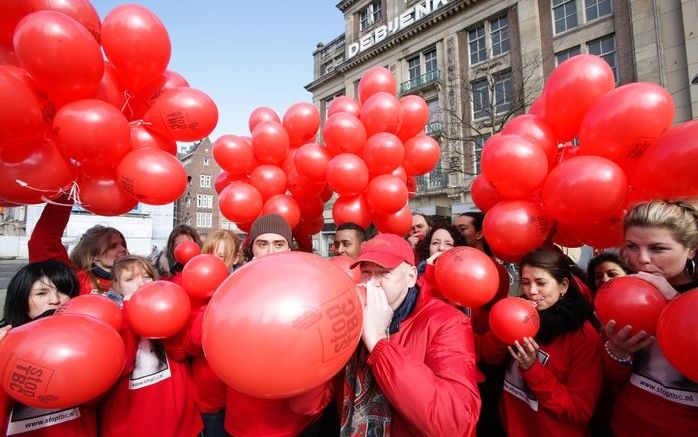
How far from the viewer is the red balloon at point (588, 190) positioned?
2053mm

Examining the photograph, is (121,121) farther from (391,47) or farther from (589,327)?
(391,47)

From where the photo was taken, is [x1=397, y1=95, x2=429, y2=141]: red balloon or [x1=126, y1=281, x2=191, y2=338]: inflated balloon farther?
[x1=397, y1=95, x2=429, y2=141]: red balloon

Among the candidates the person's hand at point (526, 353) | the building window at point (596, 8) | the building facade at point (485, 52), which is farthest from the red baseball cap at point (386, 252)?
the building window at point (596, 8)

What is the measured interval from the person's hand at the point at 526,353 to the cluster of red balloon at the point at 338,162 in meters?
2.29

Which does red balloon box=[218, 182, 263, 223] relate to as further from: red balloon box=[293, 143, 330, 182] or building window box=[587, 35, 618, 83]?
building window box=[587, 35, 618, 83]

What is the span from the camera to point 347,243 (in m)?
3.91

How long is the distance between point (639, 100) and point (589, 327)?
1.41 meters

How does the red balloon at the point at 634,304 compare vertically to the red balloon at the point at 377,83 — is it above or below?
below

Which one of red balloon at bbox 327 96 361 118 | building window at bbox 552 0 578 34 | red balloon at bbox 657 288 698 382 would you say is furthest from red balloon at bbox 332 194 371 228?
building window at bbox 552 0 578 34

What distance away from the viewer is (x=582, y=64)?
2387 millimetres

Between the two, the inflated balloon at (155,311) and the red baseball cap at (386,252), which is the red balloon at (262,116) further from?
the red baseball cap at (386,252)

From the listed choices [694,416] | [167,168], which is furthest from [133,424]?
[694,416]

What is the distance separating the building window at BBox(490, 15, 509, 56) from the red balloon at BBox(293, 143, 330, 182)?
62.2 ft

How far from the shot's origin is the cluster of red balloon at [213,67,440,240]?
4.07 m
